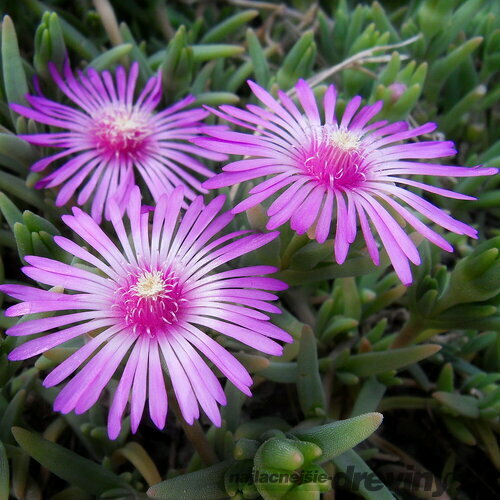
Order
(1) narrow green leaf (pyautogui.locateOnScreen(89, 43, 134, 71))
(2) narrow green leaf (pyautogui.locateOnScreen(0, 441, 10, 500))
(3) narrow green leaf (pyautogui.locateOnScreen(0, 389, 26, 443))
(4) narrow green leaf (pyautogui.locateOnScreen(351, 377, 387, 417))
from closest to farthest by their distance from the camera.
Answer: (2) narrow green leaf (pyautogui.locateOnScreen(0, 441, 10, 500)), (3) narrow green leaf (pyautogui.locateOnScreen(0, 389, 26, 443)), (4) narrow green leaf (pyautogui.locateOnScreen(351, 377, 387, 417)), (1) narrow green leaf (pyautogui.locateOnScreen(89, 43, 134, 71))

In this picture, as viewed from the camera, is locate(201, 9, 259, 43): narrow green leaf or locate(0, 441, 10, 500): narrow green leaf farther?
locate(201, 9, 259, 43): narrow green leaf

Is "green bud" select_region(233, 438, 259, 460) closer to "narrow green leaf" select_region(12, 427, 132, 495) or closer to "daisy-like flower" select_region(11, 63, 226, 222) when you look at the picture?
"narrow green leaf" select_region(12, 427, 132, 495)

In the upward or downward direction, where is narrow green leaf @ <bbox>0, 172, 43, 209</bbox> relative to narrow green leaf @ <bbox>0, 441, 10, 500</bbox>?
upward

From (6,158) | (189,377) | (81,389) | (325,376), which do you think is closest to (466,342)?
(325,376)

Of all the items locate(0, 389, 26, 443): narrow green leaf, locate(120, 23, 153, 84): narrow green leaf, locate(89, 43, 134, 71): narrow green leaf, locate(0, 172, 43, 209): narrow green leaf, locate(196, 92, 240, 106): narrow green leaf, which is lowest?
locate(0, 389, 26, 443): narrow green leaf

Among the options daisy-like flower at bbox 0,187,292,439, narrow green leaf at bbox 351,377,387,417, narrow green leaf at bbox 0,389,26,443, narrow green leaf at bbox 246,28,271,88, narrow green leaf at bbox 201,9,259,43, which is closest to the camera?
daisy-like flower at bbox 0,187,292,439

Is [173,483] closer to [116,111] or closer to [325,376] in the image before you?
[325,376]

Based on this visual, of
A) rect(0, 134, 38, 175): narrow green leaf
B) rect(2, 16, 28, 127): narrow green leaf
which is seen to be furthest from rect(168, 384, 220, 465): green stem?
rect(2, 16, 28, 127): narrow green leaf

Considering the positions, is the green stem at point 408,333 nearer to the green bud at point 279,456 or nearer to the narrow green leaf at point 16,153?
the green bud at point 279,456
